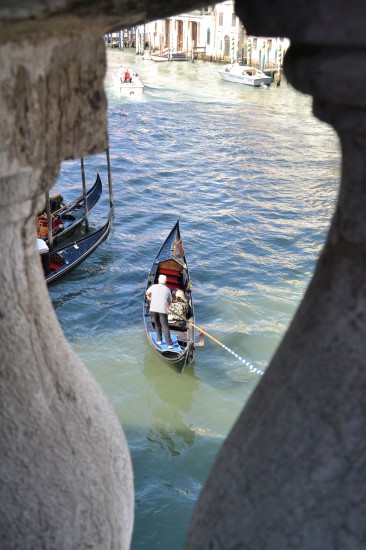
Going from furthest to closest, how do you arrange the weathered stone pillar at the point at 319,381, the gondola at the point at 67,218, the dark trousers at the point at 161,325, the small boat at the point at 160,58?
the small boat at the point at 160,58
the gondola at the point at 67,218
the dark trousers at the point at 161,325
the weathered stone pillar at the point at 319,381

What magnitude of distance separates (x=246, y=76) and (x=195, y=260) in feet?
58.7

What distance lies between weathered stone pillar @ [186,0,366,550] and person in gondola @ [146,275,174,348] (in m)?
7.02

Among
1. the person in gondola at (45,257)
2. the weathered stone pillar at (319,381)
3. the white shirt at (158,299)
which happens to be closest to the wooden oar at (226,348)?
the white shirt at (158,299)

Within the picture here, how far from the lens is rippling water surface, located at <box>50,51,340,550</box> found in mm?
7207

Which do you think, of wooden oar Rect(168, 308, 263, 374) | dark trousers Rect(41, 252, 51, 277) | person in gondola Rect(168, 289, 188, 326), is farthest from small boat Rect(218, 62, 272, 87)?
person in gondola Rect(168, 289, 188, 326)

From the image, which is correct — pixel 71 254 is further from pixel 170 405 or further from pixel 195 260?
pixel 170 405

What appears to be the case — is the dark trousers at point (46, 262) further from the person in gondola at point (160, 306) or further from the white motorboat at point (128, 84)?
the white motorboat at point (128, 84)

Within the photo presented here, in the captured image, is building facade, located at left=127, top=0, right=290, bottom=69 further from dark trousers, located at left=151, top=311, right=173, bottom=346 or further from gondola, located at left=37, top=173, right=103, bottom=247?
dark trousers, located at left=151, top=311, right=173, bottom=346

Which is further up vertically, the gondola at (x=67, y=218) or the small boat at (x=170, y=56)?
the small boat at (x=170, y=56)

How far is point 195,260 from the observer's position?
465 inches

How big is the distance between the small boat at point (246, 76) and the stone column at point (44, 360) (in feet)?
91.8

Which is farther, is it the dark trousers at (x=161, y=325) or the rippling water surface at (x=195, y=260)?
the dark trousers at (x=161, y=325)

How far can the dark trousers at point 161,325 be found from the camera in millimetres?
8141

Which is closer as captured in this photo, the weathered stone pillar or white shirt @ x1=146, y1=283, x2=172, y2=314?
the weathered stone pillar
